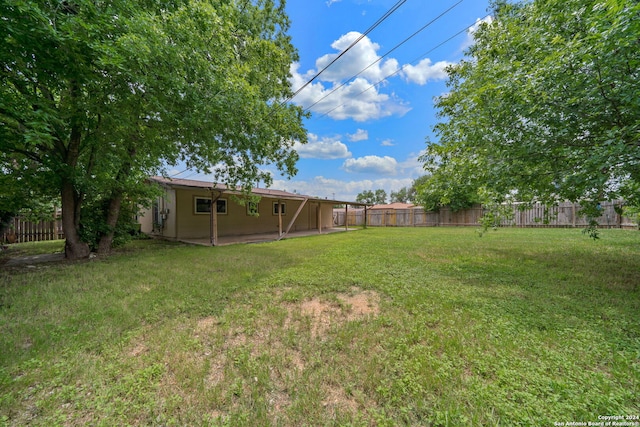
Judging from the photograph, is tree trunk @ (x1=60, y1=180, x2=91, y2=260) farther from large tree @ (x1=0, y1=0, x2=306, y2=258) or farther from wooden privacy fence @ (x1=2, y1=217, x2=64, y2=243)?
wooden privacy fence @ (x1=2, y1=217, x2=64, y2=243)

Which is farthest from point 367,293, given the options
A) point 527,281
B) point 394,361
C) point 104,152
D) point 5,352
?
point 104,152

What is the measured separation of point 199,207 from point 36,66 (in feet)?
25.4

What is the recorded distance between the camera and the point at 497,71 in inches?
154

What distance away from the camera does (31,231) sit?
10.2 metres

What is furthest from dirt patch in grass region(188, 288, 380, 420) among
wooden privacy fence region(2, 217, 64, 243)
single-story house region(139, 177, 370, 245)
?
wooden privacy fence region(2, 217, 64, 243)

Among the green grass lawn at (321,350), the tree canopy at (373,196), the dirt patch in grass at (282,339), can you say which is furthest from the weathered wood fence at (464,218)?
the tree canopy at (373,196)

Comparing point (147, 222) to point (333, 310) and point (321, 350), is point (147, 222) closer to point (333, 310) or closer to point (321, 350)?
point (333, 310)

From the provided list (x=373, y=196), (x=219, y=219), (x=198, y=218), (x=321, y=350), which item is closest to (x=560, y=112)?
(x=321, y=350)

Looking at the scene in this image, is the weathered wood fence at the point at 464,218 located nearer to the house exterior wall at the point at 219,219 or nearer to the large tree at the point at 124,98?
the house exterior wall at the point at 219,219

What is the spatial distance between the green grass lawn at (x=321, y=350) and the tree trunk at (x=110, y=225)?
3158 mm

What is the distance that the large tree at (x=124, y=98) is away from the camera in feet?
11.1

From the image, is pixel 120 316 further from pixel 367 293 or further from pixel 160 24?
pixel 160 24

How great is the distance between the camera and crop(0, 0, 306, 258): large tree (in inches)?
133

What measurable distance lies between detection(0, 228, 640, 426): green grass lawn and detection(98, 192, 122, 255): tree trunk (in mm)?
3158
